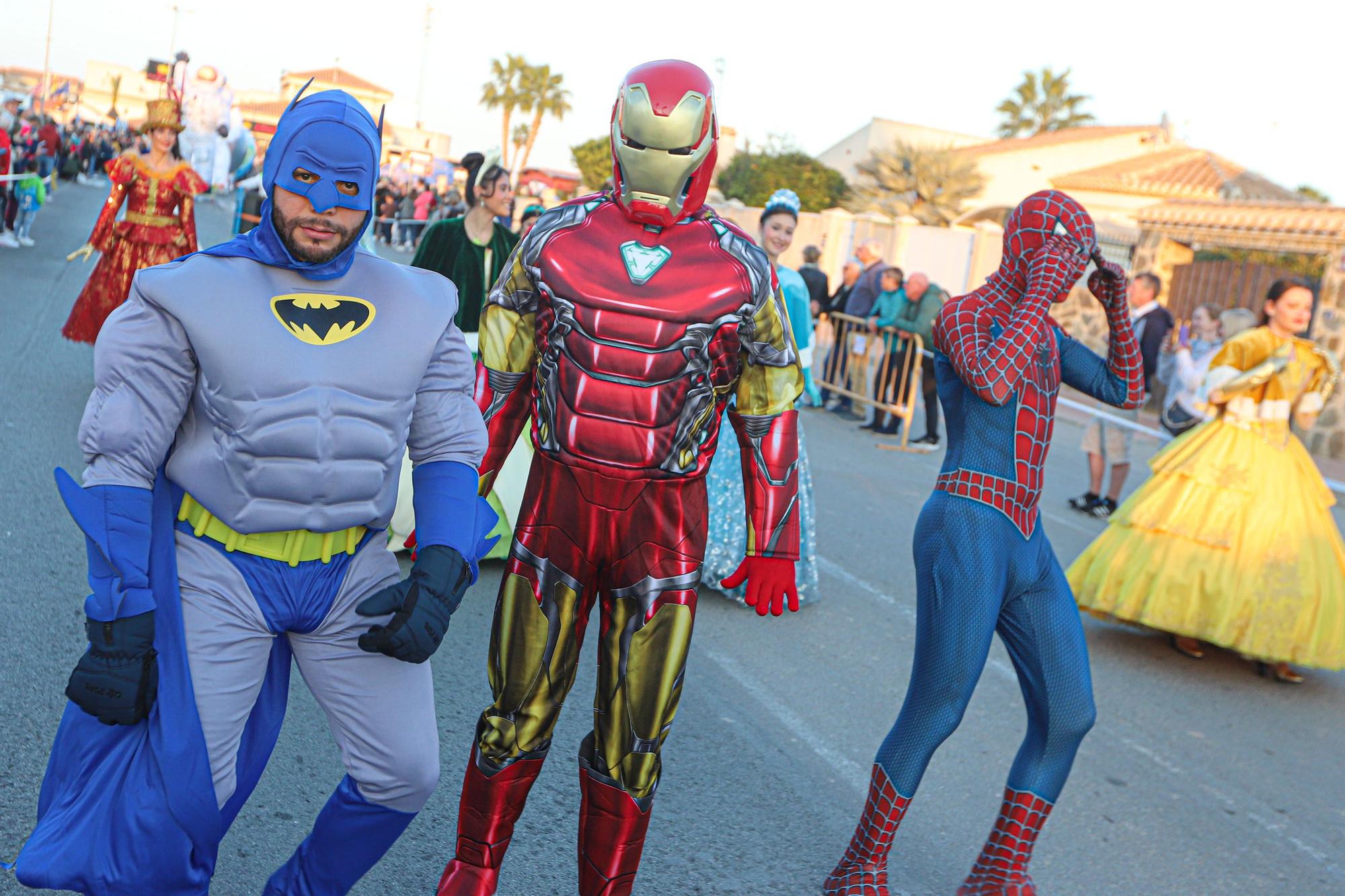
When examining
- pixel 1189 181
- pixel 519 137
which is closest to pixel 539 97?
pixel 519 137

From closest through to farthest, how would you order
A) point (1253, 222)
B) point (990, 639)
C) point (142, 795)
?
point (142, 795) → point (990, 639) → point (1253, 222)

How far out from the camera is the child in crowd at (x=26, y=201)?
17453 millimetres

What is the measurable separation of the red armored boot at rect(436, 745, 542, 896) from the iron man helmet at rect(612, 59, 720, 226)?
54.5 inches

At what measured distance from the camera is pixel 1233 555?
593cm

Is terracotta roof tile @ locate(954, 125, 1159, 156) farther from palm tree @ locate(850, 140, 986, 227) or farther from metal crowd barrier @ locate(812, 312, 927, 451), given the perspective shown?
metal crowd barrier @ locate(812, 312, 927, 451)

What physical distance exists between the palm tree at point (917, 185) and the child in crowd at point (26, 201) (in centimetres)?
2318

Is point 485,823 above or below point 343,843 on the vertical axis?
below

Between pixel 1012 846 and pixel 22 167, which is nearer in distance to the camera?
pixel 1012 846

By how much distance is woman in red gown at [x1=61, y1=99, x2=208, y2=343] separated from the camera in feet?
Answer: 26.5

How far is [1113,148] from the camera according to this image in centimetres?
4234

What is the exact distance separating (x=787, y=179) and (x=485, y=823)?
120 ft

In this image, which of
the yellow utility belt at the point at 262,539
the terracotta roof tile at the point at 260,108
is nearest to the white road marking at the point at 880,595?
the yellow utility belt at the point at 262,539

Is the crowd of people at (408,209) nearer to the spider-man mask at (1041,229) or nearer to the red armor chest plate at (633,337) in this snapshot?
the spider-man mask at (1041,229)

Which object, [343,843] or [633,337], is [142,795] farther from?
[633,337]
